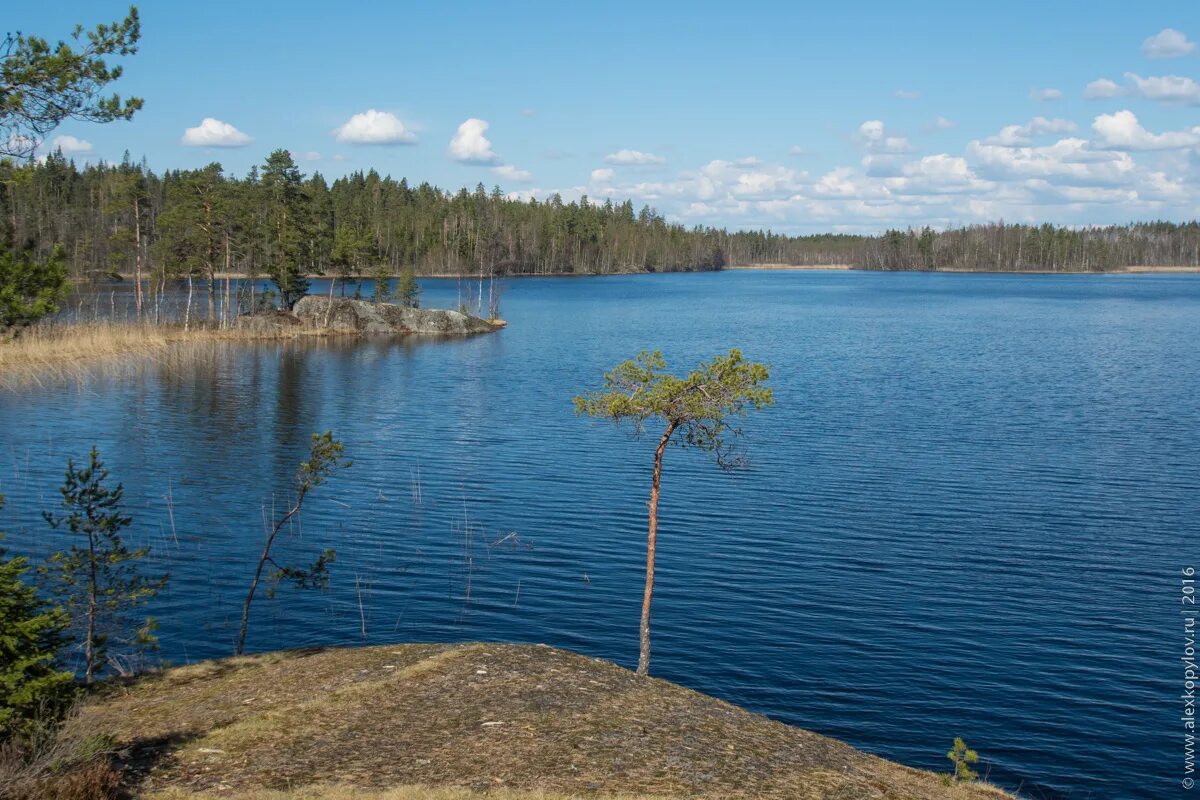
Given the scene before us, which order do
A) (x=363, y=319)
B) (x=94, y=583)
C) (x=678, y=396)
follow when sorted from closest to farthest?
1. (x=94, y=583)
2. (x=678, y=396)
3. (x=363, y=319)

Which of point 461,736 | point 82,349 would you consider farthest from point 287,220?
point 461,736

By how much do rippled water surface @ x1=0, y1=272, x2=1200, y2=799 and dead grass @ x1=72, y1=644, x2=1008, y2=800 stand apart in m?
4.74

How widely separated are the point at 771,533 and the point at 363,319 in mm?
68097

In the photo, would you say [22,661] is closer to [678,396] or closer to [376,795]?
[376,795]

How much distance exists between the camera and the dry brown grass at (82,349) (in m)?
57.9

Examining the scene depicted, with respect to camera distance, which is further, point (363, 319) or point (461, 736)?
point (363, 319)

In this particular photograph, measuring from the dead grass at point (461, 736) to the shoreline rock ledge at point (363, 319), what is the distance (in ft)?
241

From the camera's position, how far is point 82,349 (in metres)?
63.6

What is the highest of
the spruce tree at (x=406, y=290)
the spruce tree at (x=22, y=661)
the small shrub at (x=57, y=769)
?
the spruce tree at (x=406, y=290)

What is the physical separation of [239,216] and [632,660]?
75.6m

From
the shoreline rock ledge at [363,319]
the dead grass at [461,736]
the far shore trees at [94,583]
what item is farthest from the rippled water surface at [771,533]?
the shoreline rock ledge at [363,319]

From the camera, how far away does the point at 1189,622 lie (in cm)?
2511

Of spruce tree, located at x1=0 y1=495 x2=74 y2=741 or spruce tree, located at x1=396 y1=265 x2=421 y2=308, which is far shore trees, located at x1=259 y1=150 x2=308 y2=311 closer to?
spruce tree, located at x1=396 y1=265 x2=421 y2=308

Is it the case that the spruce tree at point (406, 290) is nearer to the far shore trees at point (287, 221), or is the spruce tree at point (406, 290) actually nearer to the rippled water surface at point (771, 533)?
the far shore trees at point (287, 221)
